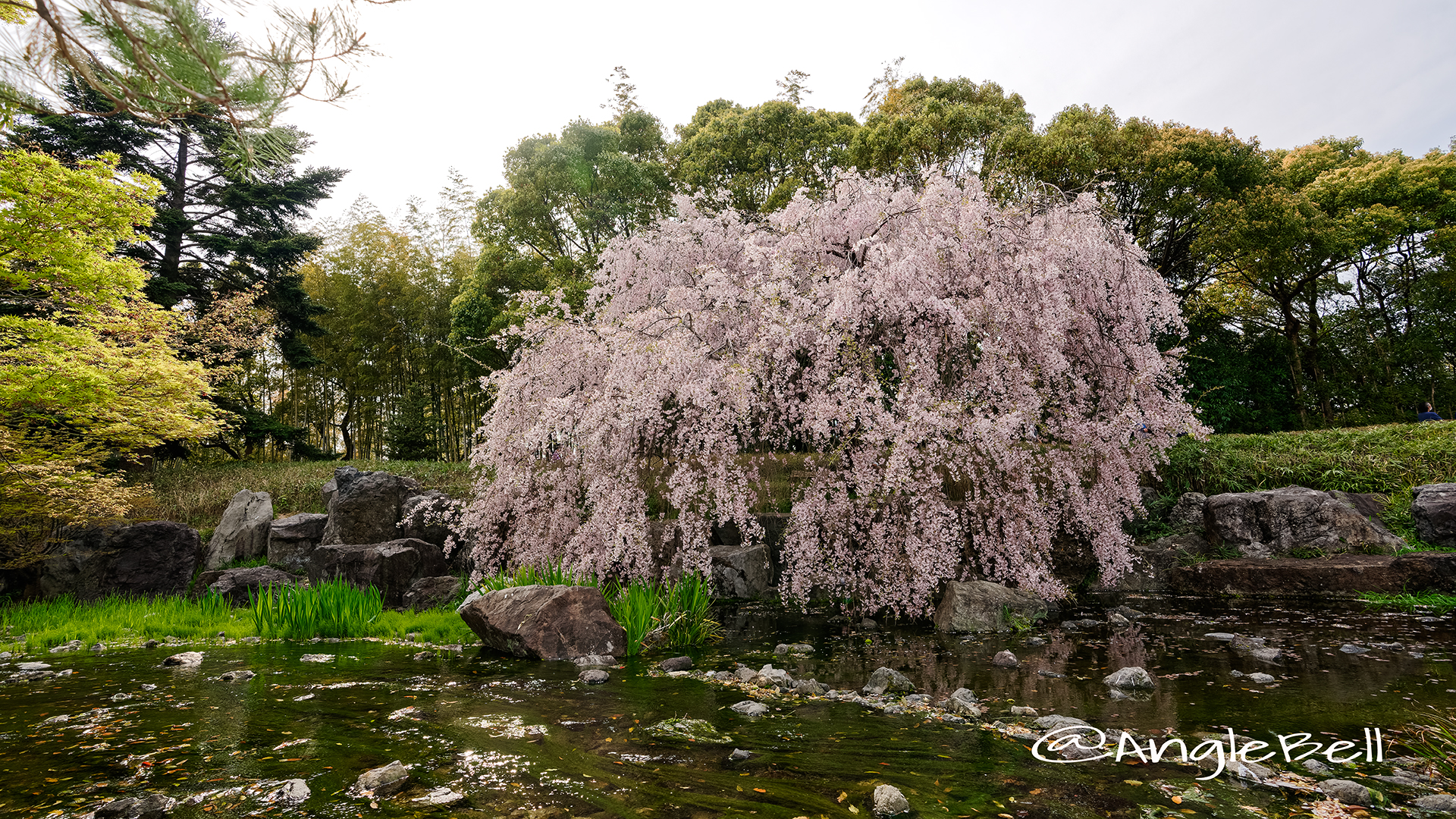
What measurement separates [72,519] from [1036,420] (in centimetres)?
1622

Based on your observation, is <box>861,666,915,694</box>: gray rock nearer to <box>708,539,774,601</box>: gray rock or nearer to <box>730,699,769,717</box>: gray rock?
<box>730,699,769,717</box>: gray rock

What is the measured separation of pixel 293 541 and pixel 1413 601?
1939 centimetres

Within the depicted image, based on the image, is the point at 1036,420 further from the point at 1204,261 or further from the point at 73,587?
the point at 1204,261

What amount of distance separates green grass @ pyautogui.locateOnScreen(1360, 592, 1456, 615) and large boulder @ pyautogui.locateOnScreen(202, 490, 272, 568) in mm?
20212

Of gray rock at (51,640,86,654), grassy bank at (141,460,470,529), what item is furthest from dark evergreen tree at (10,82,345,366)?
gray rock at (51,640,86,654)

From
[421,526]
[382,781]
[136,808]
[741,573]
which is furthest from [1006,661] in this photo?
[421,526]

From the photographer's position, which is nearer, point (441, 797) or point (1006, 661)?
point (441, 797)

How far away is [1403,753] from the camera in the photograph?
3.72 metres

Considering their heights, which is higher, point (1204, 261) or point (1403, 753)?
point (1204, 261)

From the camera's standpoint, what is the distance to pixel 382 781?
3.31 meters

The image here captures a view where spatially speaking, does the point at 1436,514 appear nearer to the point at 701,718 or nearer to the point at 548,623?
the point at 701,718

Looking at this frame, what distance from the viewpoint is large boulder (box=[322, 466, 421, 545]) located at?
13.6m

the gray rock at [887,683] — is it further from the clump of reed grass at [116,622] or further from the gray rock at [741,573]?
the clump of reed grass at [116,622]

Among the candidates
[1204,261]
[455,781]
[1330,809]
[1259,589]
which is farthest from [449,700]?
[1204,261]
